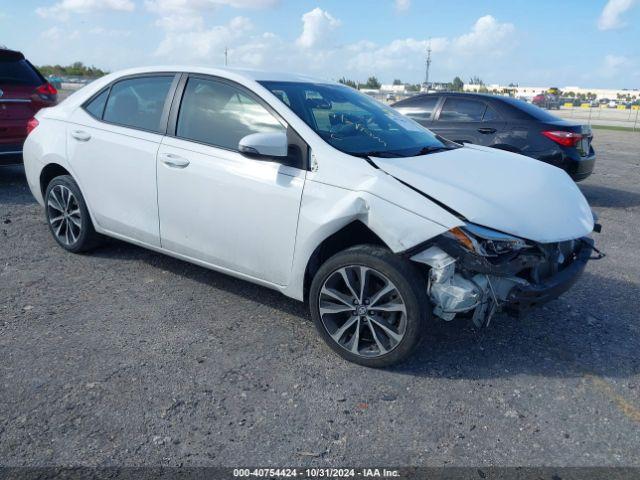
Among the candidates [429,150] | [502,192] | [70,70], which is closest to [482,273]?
[502,192]

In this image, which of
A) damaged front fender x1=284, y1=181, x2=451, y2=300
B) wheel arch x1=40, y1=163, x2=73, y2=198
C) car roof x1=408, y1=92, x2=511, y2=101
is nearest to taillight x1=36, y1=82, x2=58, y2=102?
wheel arch x1=40, y1=163, x2=73, y2=198

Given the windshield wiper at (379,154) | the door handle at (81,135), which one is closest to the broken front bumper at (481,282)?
the windshield wiper at (379,154)

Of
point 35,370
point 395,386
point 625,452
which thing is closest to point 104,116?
point 35,370

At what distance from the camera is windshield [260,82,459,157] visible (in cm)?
362

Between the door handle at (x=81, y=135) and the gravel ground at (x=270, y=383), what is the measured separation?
3.72 ft

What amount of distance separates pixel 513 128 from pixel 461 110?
88 centimetres

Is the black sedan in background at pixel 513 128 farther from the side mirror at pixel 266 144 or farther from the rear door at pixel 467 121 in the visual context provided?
the side mirror at pixel 266 144

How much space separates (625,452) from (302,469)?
158 centimetres

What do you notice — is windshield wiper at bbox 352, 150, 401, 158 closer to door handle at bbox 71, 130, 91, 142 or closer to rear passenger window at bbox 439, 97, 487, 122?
door handle at bbox 71, 130, 91, 142

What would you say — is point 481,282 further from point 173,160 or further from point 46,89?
point 46,89

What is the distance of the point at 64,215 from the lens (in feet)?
16.3

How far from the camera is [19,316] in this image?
3.86 m

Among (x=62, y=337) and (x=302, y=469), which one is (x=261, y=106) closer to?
(x=62, y=337)

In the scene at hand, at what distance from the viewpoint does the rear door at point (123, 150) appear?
13.6ft
